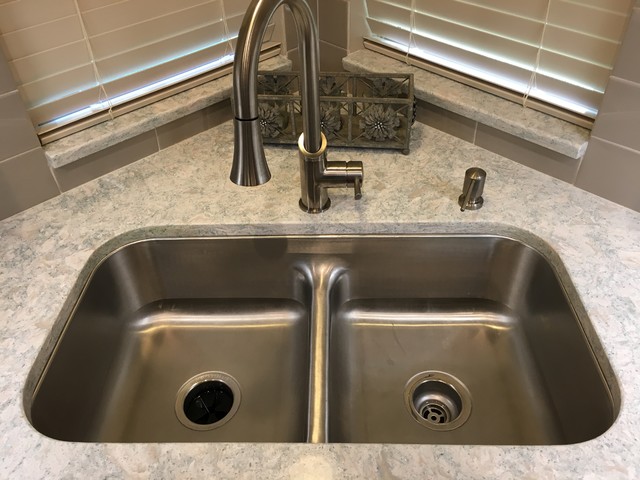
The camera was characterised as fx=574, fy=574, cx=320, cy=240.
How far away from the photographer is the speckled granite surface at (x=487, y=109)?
3.44 feet

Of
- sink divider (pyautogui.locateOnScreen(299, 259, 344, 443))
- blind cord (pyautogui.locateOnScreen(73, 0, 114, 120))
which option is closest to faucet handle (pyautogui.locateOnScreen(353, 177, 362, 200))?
sink divider (pyautogui.locateOnScreen(299, 259, 344, 443))

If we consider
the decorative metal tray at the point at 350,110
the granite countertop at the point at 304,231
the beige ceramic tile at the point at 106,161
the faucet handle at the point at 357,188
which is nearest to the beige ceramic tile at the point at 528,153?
the granite countertop at the point at 304,231

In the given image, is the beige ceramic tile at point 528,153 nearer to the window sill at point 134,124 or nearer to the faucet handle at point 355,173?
the faucet handle at point 355,173

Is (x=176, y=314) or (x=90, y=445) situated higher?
(x=90, y=445)

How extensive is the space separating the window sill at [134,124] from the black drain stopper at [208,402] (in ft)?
1.61

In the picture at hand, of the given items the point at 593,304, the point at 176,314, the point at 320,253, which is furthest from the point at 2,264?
the point at 593,304

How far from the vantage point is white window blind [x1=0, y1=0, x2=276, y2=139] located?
99 centimetres

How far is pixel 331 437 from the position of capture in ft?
3.03

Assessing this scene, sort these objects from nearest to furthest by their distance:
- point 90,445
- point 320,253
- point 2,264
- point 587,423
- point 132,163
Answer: point 90,445 → point 587,423 → point 2,264 → point 320,253 → point 132,163

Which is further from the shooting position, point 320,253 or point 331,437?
point 320,253

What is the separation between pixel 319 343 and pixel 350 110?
1.58 feet

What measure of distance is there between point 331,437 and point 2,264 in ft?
2.04

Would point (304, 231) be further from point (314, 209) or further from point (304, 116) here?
point (304, 116)

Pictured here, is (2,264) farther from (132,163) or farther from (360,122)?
(360,122)
